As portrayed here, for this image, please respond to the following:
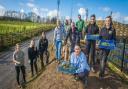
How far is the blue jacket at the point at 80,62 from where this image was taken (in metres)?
8.99

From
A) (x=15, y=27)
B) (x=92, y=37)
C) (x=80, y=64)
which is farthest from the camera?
(x=15, y=27)

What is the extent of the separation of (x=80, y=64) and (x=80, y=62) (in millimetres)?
66

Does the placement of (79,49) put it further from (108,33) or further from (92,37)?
(92,37)

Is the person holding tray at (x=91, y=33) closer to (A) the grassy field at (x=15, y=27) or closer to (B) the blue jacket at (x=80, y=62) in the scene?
(B) the blue jacket at (x=80, y=62)

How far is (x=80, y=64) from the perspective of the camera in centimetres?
909

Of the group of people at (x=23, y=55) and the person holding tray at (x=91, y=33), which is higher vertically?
the person holding tray at (x=91, y=33)

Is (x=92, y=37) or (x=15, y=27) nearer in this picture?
(x=92, y=37)

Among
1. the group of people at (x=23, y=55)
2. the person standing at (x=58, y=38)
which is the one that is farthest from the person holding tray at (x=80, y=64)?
the person standing at (x=58, y=38)

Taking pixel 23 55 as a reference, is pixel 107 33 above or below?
above

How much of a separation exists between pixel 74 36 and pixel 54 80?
341cm

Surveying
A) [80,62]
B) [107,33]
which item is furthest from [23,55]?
[107,33]

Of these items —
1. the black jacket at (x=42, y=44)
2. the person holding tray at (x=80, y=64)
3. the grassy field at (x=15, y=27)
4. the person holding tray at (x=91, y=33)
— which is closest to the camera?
the person holding tray at (x=80, y=64)

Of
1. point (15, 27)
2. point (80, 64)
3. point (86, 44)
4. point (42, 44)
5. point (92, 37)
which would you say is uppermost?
point (92, 37)

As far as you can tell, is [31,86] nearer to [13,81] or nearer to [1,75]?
[13,81]
